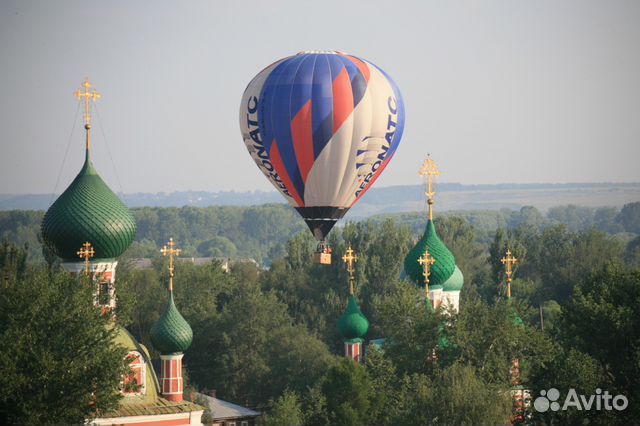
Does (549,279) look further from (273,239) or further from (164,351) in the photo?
(273,239)

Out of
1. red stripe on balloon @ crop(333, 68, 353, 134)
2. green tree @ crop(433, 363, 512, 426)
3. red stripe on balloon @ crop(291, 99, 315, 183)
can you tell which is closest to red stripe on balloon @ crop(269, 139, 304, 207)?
red stripe on balloon @ crop(291, 99, 315, 183)

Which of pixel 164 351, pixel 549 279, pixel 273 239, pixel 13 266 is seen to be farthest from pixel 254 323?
pixel 273 239

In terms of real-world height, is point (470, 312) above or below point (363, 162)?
below

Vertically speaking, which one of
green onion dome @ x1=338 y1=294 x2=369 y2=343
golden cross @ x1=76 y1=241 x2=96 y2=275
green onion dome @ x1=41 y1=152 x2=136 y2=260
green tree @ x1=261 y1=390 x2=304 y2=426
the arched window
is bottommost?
green tree @ x1=261 y1=390 x2=304 y2=426

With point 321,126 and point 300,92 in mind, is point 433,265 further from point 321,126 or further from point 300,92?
point 300,92

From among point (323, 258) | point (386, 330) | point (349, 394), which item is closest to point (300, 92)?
point (323, 258)

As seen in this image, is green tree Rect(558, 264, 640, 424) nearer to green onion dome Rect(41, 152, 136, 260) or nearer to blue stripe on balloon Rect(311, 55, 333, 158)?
blue stripe on balloon Rect(311, 55, 333, 158)
